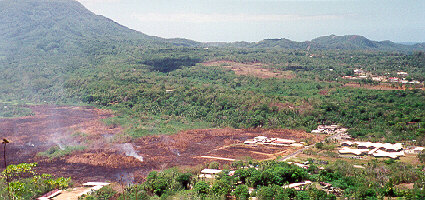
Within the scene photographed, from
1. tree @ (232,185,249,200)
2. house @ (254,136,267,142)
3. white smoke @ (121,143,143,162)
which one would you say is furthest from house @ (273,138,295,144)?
tree @ (232,185,249,200)

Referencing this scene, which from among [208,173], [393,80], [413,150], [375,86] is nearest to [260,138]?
[208,173]

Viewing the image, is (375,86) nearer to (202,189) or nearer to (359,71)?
(359,71)

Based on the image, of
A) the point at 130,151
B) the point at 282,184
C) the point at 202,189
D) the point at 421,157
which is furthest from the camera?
the point at 130,151

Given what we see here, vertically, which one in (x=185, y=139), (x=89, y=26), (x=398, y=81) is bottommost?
(x=185, y=139)

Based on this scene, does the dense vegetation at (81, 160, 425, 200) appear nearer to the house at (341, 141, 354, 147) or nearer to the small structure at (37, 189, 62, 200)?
the small structure at (37, 189, 62, 200)

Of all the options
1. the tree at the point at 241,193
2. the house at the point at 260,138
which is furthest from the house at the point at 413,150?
the tree at the point at 241,193

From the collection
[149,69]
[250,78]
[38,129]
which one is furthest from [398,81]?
[38,129]

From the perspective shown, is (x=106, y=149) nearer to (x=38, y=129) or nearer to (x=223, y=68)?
(x=38, y=129)
